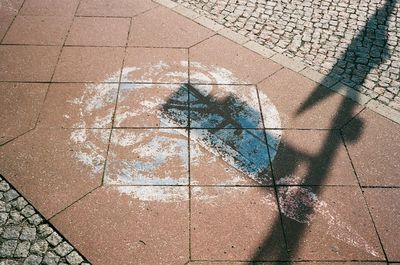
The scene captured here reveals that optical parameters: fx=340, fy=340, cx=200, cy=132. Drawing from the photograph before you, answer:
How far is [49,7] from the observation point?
6324 mm

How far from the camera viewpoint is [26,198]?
3.58 metres

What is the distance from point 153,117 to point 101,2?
3.37 metres

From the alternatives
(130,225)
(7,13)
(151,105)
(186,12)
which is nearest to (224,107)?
(151,105)

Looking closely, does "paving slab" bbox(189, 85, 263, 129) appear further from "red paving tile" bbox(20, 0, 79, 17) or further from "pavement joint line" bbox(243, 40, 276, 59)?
"red paving tile" bbox(20, 0, 79, 17)

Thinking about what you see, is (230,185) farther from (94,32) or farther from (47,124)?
(94,32)

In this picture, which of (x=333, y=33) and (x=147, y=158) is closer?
(x=147, y=158)

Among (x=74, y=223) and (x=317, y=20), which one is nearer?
(x=74, y=223)

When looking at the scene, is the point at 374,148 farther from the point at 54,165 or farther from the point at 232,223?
the point at 54,165

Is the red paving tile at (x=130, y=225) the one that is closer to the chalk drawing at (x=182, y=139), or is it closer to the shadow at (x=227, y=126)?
the chalk drawing at (x=182, y=139)

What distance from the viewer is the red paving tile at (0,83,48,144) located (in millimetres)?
4215

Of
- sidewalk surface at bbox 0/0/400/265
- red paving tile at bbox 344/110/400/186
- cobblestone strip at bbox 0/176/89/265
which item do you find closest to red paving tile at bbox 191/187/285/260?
sidewalk surface at bbox 0/0/400/265

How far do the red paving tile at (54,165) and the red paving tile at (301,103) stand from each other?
226cm

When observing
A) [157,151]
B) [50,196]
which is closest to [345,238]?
[157,151]

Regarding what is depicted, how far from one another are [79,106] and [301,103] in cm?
307
